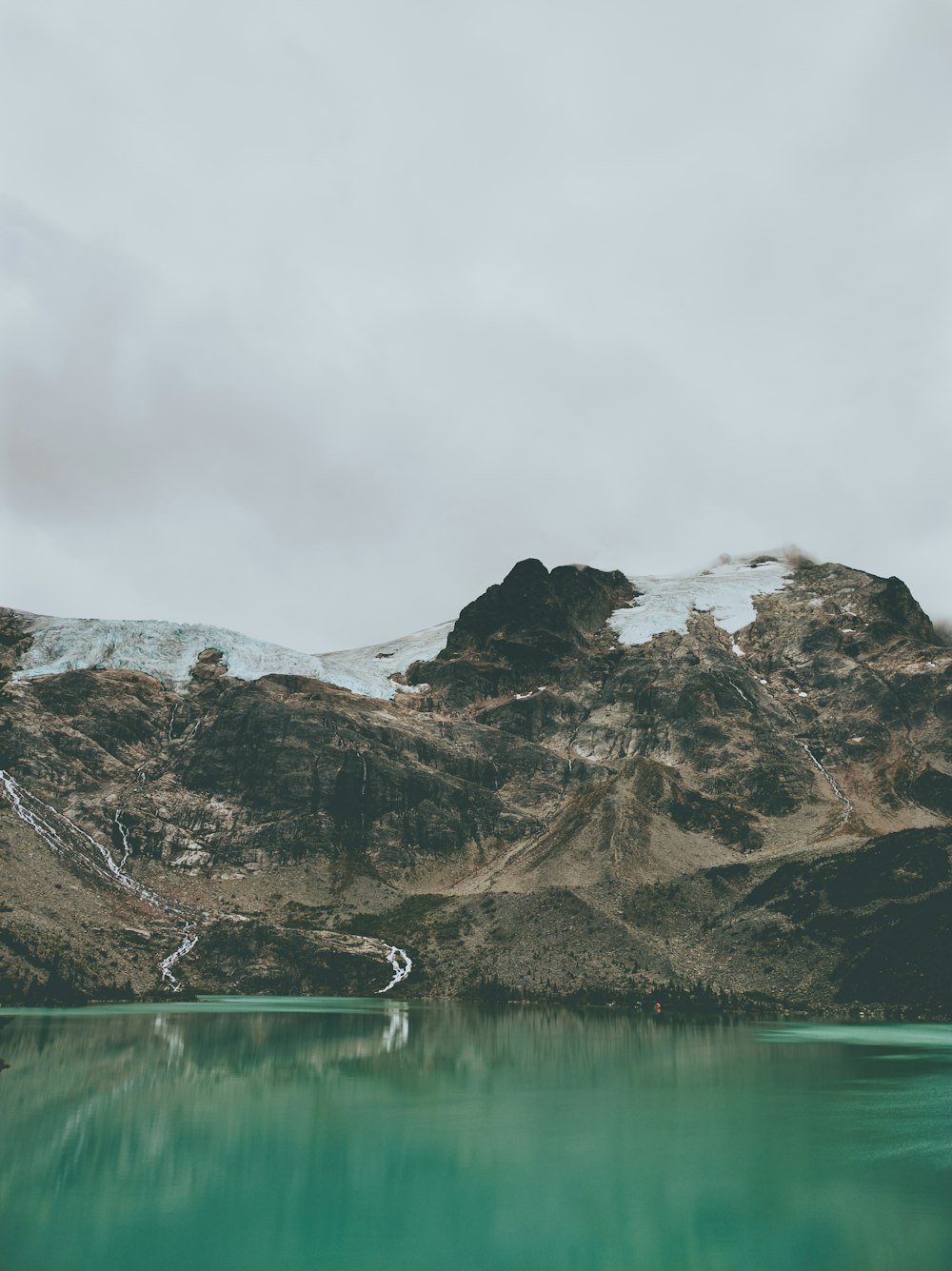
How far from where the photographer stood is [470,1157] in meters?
40.0

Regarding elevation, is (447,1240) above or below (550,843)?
below

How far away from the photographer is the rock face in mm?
109812

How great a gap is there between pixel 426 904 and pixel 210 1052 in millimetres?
84795

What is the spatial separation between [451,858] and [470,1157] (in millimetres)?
138988

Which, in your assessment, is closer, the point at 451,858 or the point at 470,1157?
the point at 470,1157

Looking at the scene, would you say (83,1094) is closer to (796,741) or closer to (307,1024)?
(307,1024)

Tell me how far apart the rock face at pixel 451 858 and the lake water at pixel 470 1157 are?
30.5 meters

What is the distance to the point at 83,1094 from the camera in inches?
1971

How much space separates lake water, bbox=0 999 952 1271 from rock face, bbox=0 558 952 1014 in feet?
100

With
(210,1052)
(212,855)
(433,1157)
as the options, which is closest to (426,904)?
(212,855)

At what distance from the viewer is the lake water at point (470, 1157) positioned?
28.8 metres

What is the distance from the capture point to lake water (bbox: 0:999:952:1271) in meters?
28.8

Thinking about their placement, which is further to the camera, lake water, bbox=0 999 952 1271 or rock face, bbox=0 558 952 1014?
rock face, bbox=0 558 952 1014

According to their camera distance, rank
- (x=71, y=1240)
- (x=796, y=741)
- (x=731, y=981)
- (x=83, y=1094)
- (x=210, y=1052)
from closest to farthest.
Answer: (x=71, y=1240) < (x=83, y=1094) < (x=210, y=1052) < (x=731, y=981) < (x=796, y=741)
